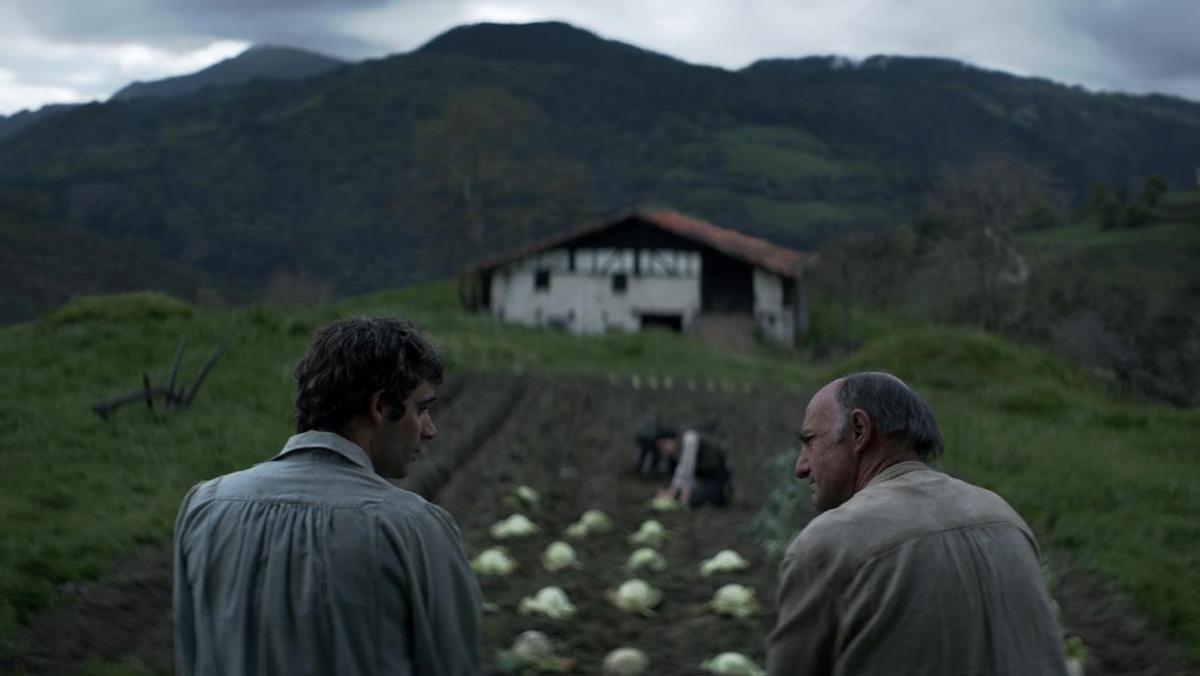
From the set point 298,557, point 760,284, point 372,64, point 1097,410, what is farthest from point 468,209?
point 372,64

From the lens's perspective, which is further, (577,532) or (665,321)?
(665,321)

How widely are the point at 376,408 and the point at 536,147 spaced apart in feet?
295

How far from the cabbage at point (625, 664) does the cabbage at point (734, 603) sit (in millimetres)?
1046

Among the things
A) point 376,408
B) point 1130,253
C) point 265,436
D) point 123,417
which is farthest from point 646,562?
point 1130,253

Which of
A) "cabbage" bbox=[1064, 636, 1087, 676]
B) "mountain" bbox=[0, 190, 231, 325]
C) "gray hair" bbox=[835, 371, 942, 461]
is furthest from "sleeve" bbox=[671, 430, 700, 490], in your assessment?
"mountain" bbox=[0, 190, 231, 325]

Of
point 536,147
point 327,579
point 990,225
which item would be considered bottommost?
point 327,579

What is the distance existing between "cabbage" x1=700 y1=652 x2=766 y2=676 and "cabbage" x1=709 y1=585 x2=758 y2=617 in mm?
958

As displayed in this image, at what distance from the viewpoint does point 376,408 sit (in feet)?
8.73

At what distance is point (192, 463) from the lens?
10.1 m

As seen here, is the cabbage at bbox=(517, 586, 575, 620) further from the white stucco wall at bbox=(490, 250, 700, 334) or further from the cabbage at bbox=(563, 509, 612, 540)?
the white stucco wall at bbox=(490, 250, 700, 334)

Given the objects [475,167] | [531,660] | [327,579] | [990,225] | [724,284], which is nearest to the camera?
[327,579]

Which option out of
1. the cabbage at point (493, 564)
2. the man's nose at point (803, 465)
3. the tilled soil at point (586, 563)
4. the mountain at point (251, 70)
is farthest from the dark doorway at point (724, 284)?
the mountain at point (251, 70)

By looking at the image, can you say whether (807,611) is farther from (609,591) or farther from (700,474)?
(700,474)

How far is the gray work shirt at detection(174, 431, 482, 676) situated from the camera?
7.89 feet
